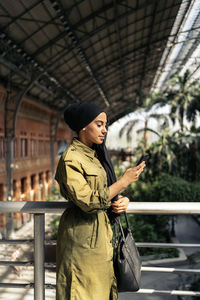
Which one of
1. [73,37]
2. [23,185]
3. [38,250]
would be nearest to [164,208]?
[38,250]

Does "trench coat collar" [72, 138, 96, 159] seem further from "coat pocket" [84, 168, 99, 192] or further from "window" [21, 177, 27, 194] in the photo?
"window" [21, 177, 27, 194]

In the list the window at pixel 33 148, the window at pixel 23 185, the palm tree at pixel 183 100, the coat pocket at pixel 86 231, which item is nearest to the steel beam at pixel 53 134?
the window at pixel 33 148

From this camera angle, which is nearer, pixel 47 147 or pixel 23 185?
pixel 23 185

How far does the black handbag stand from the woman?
4cm

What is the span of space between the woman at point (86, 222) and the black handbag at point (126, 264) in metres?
0.04

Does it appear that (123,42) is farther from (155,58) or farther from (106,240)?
(106,240)

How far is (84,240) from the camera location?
177cm

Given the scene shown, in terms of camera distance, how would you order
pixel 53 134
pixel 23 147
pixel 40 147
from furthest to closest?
pixel 53 134
pixel 40 147
pixel 23 147

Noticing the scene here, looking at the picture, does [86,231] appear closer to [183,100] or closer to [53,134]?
[183,100]

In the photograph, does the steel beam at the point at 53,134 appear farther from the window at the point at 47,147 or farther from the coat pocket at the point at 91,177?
the coat pocket at the point at 91,177

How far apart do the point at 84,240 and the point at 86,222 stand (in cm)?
10

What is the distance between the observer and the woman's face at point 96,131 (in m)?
1.90

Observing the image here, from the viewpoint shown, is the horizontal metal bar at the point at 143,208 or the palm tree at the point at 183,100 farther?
the palm tree at the point at 183,100

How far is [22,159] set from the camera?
21609 millimetres
